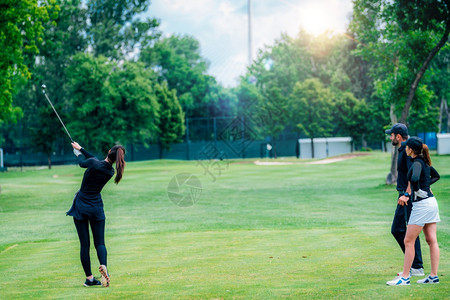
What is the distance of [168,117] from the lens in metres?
74.8

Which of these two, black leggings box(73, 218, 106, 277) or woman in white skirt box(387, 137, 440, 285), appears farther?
black leggings box(73, 218, 106, 277)

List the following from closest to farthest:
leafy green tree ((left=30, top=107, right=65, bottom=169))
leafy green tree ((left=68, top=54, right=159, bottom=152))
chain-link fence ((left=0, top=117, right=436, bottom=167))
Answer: leafy green tree ((left=68, top=54, right=159, bottom=152)) → leafy green tree ((left=30, top=107, right=65, bottom=169)) → chain-link fence ((left=0, top=117, right=436, bottom=167))

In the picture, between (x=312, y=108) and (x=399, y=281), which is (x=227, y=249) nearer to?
(x=399, y=281)

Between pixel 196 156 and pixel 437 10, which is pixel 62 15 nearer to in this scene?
pixel 196 156

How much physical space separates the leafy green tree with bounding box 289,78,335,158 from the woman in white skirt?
60791mm

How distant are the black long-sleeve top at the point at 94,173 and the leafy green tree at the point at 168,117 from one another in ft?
216

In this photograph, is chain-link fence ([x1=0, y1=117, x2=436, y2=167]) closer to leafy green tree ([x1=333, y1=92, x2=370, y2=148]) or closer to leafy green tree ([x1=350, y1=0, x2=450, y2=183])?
leafy green tree ([x1=333, y1=92, x2=370, y2=148])

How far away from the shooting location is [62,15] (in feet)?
203

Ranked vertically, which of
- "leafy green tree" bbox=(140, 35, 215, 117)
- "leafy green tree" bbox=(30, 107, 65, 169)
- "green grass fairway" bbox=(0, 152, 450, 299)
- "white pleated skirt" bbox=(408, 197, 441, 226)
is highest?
"leafy green tree" bbox=(140, 35, 215, 117)

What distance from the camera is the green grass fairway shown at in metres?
7.66
